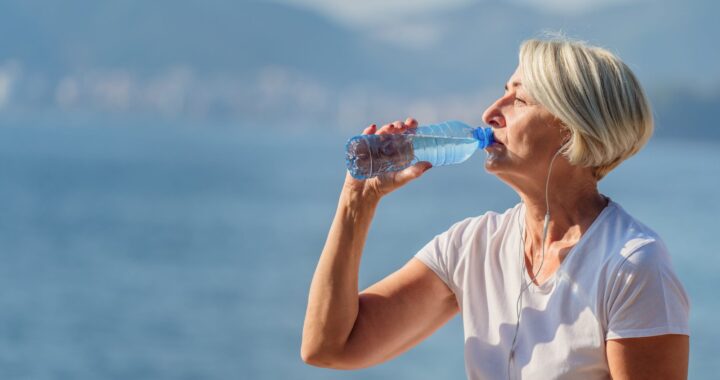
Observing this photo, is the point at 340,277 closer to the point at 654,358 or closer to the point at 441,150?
the point at 441,150

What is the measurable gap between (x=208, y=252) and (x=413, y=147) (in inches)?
1062

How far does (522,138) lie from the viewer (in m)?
1.60

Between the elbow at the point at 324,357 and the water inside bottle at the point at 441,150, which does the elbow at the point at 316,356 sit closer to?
the elbow at the point at 324,357

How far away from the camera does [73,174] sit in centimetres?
4550

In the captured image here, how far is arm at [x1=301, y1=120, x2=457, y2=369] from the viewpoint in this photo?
1.67 metres

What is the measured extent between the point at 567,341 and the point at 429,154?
17.0 inches

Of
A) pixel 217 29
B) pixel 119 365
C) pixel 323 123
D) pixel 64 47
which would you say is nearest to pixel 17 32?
pixel 64 47

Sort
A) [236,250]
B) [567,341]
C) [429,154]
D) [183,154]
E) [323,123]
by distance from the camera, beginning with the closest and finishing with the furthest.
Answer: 1. [567,341]
2. [429,154]
3. [236,250]
4. [183,154]
5. [323,123]

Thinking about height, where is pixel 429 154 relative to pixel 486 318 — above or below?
above

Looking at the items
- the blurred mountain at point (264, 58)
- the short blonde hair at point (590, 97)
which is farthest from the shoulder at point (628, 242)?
the blurred mountain at point (264, 58)

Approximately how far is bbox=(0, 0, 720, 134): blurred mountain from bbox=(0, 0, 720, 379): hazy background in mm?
192

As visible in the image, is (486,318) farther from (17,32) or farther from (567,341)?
(17,32)

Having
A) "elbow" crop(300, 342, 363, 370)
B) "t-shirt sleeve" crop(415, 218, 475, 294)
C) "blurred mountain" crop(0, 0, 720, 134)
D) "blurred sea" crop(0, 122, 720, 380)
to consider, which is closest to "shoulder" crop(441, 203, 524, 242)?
"t-shirt sleeve" crop(415, 218, 475, 294)

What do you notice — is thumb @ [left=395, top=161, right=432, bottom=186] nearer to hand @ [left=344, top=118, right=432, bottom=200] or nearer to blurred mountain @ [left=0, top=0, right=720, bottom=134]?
hand @ [left=344, top=118, right=432, bottom=200]
